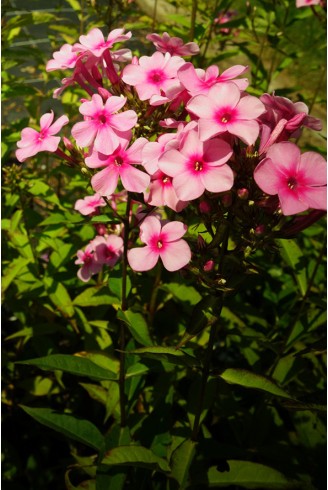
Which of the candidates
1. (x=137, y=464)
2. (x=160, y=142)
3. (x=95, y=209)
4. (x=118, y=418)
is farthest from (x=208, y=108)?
(x=118, y=418)

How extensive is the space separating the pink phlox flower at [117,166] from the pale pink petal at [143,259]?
0.41 feet

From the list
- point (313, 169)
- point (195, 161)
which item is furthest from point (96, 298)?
point (313, 169)

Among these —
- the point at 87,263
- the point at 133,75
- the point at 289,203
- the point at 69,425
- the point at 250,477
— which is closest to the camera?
the point at 289,203

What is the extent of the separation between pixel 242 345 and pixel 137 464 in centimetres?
62

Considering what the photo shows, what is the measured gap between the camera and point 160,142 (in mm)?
862

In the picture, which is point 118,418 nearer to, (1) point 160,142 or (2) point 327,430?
(2) point 327,430

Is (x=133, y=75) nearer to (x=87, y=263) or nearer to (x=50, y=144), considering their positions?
(x=50, y=144)

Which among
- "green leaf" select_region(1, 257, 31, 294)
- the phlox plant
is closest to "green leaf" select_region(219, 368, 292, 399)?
the phlox plant

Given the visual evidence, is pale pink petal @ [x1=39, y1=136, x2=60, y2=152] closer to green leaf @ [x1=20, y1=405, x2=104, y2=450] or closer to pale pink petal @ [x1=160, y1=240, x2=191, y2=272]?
pale pink petal @ [x1=160, y1=240, x2=191, y2=272]

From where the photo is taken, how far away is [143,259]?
2.99ft

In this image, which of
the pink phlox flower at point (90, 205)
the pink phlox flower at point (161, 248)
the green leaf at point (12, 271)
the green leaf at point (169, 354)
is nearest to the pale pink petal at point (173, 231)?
the pink phlox flower at point (161, 248)

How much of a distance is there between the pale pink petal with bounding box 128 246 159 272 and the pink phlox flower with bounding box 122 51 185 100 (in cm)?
30

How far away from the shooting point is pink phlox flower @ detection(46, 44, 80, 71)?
1029 mm

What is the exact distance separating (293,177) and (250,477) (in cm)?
71
